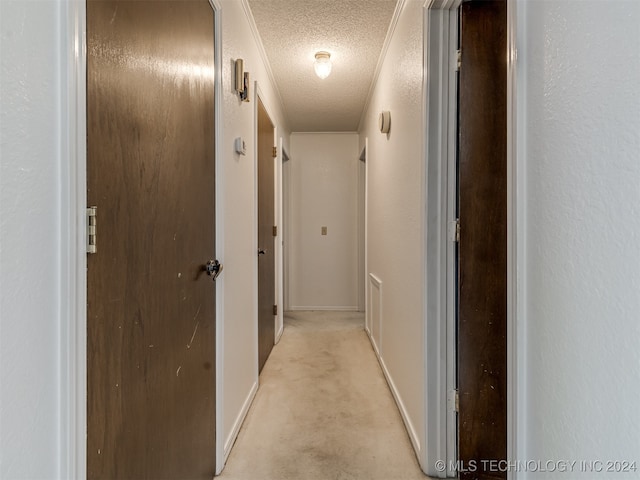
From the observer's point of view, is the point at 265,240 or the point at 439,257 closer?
the point at 439,257

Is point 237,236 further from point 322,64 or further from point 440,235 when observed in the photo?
point 322,64

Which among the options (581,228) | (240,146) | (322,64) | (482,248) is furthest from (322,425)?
(322,64)

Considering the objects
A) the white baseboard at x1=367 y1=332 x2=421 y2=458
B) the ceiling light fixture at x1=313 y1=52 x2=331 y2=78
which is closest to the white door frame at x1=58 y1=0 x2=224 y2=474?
the white baseboard at x1=367 y1=332 x2=421 y2=458

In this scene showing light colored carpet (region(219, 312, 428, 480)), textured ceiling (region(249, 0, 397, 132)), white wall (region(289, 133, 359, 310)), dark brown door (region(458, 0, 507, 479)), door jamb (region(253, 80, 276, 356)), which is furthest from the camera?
white wall (region(289, 133, 359, 310))

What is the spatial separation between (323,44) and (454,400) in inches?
93.7

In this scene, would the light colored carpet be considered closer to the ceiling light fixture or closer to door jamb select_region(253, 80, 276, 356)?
door jamb select_region(253, 80, 276, 356)

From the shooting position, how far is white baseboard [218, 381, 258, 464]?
168 centimetres

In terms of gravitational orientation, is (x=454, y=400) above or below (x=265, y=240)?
below

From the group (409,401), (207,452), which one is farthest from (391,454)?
(207,452)

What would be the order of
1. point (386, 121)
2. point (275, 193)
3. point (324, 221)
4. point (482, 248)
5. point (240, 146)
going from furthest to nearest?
point (324, 221)
point (275, 193)
point (386, 121)
point (240, 146)
point (482, 248)

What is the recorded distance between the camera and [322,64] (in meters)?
2.57
